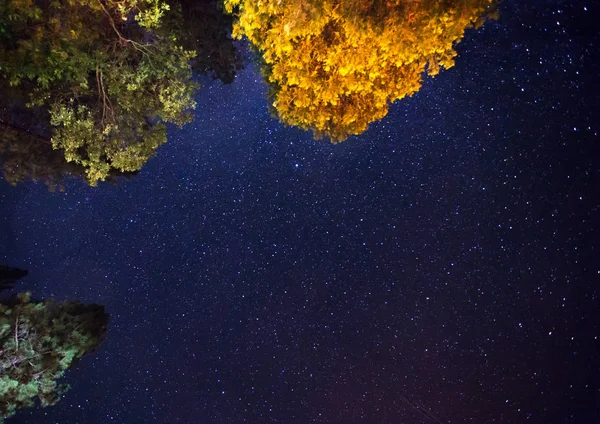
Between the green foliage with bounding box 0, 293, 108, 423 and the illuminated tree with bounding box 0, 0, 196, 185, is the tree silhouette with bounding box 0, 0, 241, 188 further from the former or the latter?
the green foliage with bounding box 0, 293, 108, 423

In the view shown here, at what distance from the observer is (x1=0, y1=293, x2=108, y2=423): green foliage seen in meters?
5.01

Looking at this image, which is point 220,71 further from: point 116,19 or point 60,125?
point 60,125

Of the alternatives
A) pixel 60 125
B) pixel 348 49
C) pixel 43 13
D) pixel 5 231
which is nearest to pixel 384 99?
pixel 348 49

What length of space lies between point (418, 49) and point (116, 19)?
4217mm

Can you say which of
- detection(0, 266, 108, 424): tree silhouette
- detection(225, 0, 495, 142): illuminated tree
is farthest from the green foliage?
detection(225, 0, 495, 142): illuminated tree

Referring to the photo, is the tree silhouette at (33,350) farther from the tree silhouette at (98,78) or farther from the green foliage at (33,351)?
the tree silhouette at (98,78)

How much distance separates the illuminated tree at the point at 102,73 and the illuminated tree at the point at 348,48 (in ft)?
4.46

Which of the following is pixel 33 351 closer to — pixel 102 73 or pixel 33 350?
pixel 33 350

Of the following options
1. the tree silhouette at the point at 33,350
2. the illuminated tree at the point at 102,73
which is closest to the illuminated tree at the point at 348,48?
the illuminated tree at the point at 102,73

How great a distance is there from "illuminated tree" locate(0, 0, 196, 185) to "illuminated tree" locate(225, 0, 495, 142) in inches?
53.5

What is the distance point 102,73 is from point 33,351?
12.6 feet

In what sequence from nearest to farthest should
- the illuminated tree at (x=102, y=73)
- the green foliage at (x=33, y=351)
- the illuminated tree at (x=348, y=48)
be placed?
the illuminated tree at (x=348, y=48) → the green foliage at (x=33, y=351) → the illuminated tree at (x=102, y=73)

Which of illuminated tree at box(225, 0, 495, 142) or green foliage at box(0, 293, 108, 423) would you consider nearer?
illuminated tree at box(225, 0, 495, 142)

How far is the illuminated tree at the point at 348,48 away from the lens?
4747 millimetres
